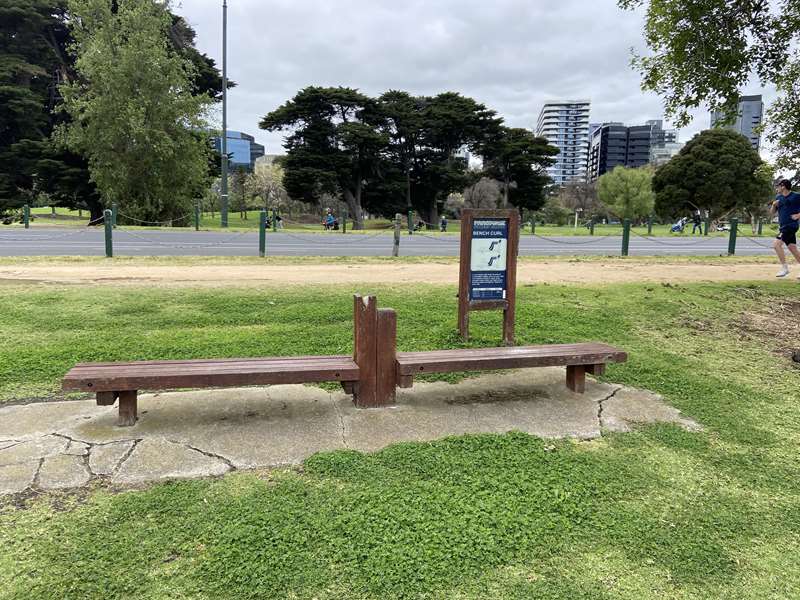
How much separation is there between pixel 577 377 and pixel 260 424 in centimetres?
258

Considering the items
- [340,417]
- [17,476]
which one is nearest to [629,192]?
[340,417]

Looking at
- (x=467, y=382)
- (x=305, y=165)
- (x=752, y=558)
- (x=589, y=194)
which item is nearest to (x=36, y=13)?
(x=305, y=165)

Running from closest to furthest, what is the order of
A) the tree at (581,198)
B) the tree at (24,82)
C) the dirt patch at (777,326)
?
the dirt patch at (777,326)
the tree at (24,82)
the tree at (581,198)

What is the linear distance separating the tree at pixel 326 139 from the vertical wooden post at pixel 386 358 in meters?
40.0

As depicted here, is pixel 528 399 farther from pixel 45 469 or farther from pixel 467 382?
pixel 45 469

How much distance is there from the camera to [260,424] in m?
4.06

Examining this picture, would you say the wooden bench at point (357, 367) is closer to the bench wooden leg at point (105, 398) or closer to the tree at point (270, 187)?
the bench wooden leg at point (105, 398)

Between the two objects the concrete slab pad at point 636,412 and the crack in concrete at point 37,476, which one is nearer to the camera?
the crack in concrete at point 37,476

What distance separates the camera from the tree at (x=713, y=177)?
165 ft

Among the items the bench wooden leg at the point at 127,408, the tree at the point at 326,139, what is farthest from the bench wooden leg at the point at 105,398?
the tree at the point at 326,139

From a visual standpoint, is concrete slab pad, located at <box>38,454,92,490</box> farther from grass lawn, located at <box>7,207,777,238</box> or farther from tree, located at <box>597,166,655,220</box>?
tree, located at <box>597,166,655,220</box>

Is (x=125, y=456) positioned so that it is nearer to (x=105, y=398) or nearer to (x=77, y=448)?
(x=77, y=448)

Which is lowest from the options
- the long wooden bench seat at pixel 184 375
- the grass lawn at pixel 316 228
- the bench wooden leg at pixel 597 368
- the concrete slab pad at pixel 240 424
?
the concrete slab pad at pixel 240 424

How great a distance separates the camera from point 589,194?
252 ft
